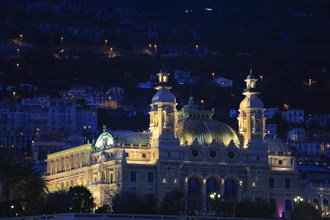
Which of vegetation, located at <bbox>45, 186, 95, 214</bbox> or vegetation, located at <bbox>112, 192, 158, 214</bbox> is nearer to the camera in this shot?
vegetation, located at <bbox>112, 192, 158, 214</bbox>

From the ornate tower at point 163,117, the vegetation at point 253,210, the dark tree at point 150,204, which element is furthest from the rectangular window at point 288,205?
the vegetation at point 253,210

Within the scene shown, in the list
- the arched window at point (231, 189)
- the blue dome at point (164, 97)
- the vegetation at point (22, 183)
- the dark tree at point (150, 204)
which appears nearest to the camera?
the dark tree at point (150, 204)

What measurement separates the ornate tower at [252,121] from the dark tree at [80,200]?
1175 inches

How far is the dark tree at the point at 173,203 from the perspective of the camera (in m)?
155

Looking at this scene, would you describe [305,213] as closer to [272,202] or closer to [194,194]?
[194,194]

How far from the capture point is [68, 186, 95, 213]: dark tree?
15738 cm

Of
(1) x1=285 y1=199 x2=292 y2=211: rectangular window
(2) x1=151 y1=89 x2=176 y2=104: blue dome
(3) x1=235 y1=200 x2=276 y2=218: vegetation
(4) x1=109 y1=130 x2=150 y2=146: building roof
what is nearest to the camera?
(3) x1=235 y1=200 x2=276 y2=218: vegetation

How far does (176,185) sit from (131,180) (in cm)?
566

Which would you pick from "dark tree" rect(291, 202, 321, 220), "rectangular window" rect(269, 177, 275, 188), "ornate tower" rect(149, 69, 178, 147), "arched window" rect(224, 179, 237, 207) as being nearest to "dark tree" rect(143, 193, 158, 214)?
"ornate tower" rect(149, 69, 178, 147)

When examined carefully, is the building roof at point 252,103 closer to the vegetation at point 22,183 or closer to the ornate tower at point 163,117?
the ornate tower at point 163,117

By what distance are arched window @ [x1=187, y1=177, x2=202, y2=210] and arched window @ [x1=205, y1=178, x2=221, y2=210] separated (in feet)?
3.47

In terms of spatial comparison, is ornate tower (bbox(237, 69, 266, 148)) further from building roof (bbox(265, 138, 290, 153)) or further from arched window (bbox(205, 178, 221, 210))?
arched window (bbox(205, 178, 221, 210))

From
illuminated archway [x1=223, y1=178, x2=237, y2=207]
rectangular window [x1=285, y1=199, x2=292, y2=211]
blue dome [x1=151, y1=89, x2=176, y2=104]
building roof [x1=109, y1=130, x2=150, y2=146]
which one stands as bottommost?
rectangular window [x1=285, y1=199, x2=292, y2=211]

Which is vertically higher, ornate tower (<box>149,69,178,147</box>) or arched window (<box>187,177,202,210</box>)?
ornate tower (<box>149,69,178,147</box>)
